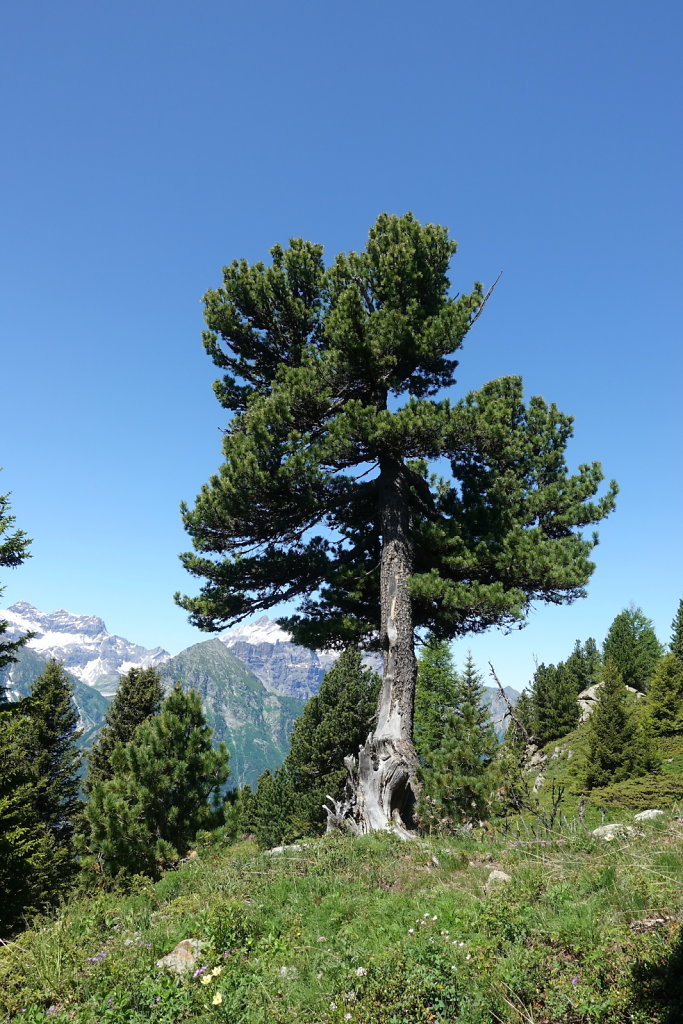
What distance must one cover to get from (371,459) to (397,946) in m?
9.46

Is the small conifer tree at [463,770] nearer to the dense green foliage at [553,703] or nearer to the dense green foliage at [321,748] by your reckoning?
the dense green foliage at [321,748]

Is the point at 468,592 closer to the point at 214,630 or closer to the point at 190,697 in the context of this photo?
the point at 214,630

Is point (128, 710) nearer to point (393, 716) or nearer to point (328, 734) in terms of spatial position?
point (328, 734)

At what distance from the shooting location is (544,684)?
5053 centimetres

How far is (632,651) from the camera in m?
48.4

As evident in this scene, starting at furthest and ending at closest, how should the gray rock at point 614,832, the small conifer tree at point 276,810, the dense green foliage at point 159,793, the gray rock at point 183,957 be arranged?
the small conifer tree at point 276,810, the dense green foliage at point 159,793, the gray rock at point 614,832, the gray rock at point 183,957

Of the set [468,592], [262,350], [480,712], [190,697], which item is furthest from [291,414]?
[480,712]

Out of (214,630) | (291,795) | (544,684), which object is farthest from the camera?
(544,684)

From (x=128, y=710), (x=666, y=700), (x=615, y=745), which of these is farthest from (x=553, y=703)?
(x=128, y=710)

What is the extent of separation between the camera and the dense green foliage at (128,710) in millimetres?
32344

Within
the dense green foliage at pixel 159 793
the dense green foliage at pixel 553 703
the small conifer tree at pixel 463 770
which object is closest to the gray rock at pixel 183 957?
the small conifer tree at pixel 463 770

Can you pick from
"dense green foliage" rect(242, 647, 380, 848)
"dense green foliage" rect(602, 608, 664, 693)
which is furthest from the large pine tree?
"dense green foliage" rect(602, 608, 664, 693)

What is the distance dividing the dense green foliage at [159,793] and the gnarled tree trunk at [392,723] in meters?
4.10

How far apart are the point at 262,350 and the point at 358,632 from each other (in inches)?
301
